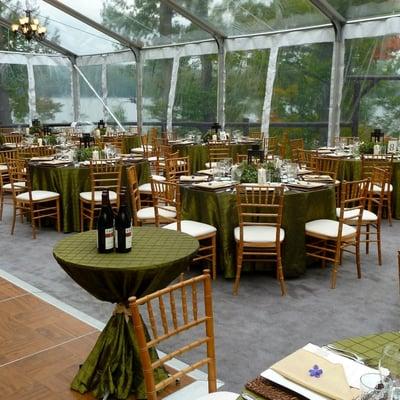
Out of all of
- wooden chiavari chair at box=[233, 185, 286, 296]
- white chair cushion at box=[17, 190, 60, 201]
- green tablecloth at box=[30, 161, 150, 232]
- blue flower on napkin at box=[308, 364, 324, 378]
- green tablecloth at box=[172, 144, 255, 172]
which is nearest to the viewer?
Answer: blue flower on napkin at box=[308, 364, 324, 378]

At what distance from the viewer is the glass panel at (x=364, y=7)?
8.42 meters

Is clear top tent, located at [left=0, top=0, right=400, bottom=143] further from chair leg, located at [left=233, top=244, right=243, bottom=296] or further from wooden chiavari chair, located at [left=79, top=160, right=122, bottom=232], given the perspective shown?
chair leg, located at [left=233, top=244, right=243, bottom=296]

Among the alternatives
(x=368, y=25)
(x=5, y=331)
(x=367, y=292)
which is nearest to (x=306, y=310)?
(x=367, y=292)

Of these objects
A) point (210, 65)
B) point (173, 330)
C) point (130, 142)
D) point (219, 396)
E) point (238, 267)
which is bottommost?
point (238, 267)

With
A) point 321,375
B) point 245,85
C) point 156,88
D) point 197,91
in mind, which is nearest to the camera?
point 321,375

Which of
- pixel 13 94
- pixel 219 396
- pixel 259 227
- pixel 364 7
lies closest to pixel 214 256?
pixel 259 227

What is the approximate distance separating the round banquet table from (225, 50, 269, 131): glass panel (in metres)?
8.41

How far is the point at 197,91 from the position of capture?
1212 centimetres

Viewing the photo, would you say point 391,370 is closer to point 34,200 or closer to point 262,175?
point 262,175

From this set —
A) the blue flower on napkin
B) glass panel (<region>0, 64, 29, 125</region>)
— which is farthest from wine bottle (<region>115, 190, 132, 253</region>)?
glass panel (<region>0, 64, 29, 125</region>)

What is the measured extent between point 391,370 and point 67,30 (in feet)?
45.1

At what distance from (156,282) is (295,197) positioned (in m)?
2.26

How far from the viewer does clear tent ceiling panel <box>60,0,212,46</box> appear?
11297 mm

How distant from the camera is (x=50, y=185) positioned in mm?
6277
